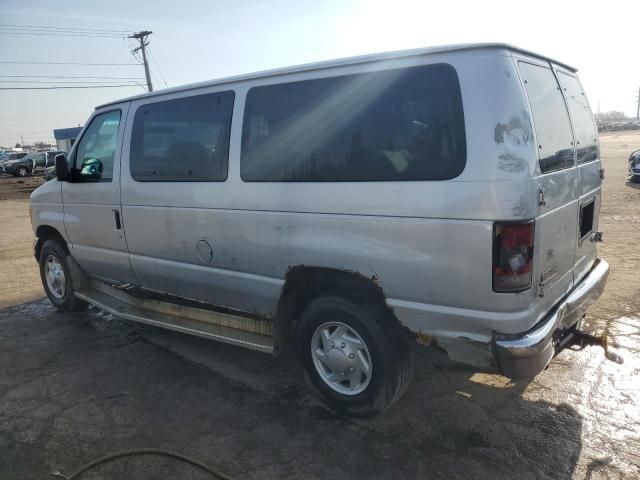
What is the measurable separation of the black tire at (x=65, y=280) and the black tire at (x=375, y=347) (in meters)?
3.49

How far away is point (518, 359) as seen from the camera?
2.66 m

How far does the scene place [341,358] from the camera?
3318 mm

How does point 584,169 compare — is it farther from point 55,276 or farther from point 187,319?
point 55,276

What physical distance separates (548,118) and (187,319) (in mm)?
3185

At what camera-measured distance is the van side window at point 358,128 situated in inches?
108

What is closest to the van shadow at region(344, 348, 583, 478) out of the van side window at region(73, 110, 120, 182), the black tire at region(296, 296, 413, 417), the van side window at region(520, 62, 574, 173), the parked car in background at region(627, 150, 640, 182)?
the black tire at region(296, 296, 413, 417)

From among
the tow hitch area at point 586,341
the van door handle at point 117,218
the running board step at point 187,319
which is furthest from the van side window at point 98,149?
the tow hitch area at point 586,341

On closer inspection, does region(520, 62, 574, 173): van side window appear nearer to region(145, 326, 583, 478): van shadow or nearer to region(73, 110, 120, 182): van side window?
region(145, 326, 583, 478): van shadow

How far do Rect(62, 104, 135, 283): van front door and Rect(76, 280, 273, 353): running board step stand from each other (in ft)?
0.70

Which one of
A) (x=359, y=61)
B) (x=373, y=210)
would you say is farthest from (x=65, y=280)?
(x=359, y=61)

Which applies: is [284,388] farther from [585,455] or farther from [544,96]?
[544,96]

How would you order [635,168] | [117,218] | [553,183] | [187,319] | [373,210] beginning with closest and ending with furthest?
[553,183] < [373,210] < [187,319] < [117,218] < [635,168]

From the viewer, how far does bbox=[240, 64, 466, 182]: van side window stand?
2.74m

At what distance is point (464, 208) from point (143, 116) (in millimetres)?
3092
